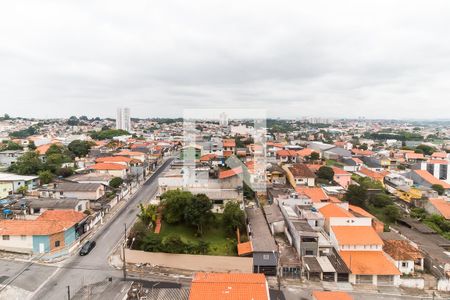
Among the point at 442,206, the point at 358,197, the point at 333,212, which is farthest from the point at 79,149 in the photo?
the point at 442,206

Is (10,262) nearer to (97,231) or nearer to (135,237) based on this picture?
(97,231)

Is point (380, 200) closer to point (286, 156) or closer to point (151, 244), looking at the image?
point (286, 156)

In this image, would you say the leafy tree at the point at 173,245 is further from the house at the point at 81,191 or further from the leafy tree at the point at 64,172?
the leafy tree at the point at 64,172

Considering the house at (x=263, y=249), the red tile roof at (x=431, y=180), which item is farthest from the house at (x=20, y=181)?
the red tile roof at (x=431, y=180)

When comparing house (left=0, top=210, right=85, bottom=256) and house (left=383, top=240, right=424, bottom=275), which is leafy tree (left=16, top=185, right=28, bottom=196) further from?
house (left=383, top=240, right=424, bottom=275)

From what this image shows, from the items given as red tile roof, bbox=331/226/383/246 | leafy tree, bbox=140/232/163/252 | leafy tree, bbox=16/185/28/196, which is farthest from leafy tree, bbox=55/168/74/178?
red tile roof, bbox=331/226/383/246
